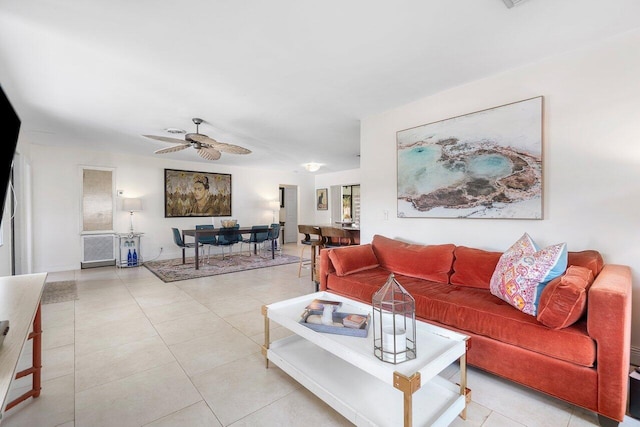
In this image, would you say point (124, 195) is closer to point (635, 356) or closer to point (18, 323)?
point (18, 323)

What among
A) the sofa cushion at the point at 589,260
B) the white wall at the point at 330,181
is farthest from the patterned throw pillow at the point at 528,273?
the white wall at the point at 330,181

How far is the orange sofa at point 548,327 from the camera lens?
145cm

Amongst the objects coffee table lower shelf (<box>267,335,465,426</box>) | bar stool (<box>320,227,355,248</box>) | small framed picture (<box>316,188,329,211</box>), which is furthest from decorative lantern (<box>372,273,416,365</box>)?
small framed picture (<box>316,188,329,211</box>)

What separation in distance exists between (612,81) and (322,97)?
237 centimetres

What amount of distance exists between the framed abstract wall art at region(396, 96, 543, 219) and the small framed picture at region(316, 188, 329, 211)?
5751 millimetres

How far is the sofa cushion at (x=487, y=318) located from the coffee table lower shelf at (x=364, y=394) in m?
0.45

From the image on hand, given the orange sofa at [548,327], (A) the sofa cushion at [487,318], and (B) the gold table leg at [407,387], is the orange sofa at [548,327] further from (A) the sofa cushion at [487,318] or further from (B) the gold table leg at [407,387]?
(B) the gold table leg at [407,387]

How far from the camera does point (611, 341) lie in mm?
1445

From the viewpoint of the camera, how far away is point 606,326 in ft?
4.77

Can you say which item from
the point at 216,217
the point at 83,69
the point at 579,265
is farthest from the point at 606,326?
the point at 216,217

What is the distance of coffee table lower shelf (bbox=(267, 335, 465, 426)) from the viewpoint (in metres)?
1.41

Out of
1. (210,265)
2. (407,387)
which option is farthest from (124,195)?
(407,387)

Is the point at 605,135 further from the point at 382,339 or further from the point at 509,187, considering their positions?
the point at 382,339

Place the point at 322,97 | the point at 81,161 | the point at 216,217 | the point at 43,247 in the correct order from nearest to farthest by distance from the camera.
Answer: the point at 322,97, the point at 43,247, the point at 81,161, the point at 216,217
